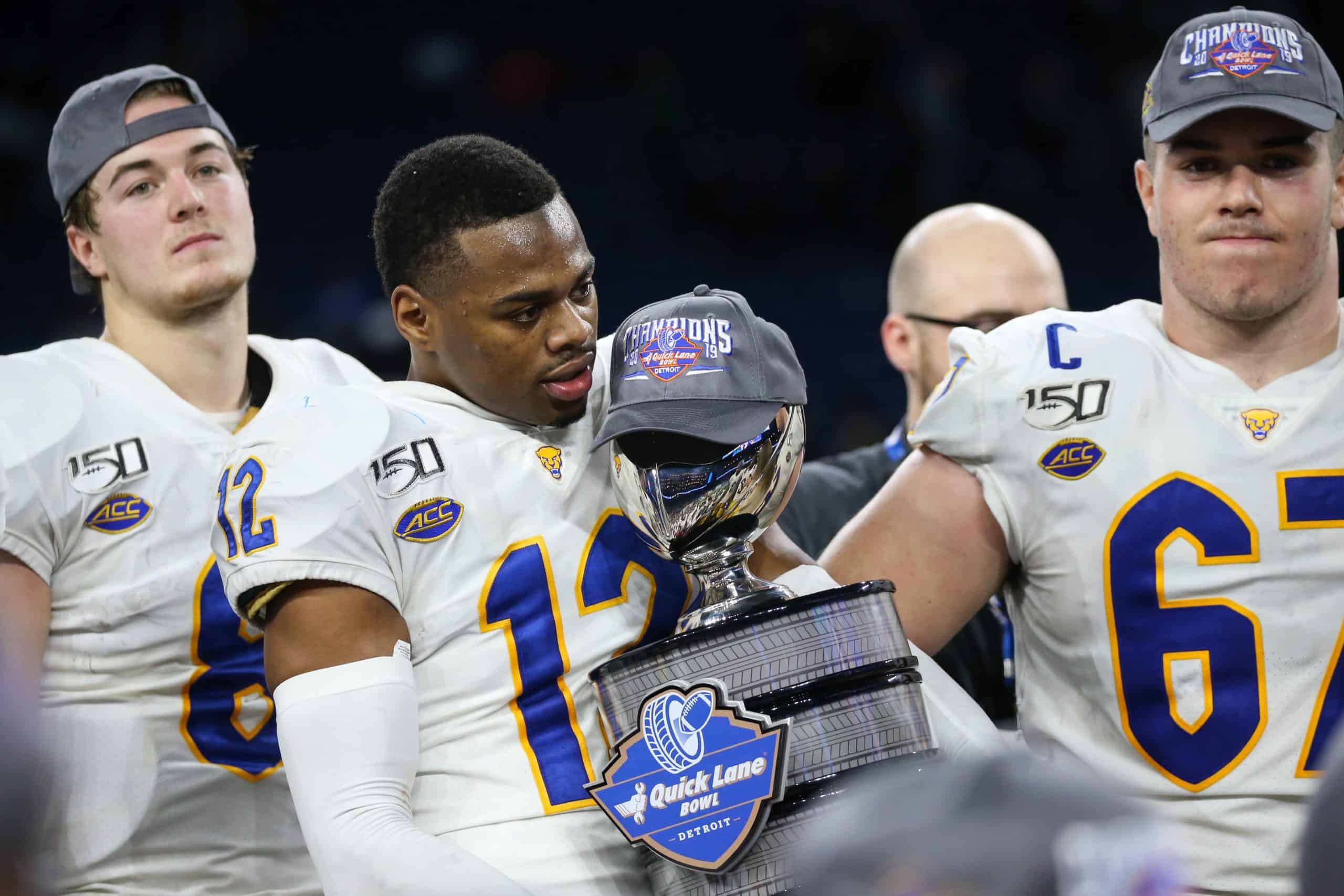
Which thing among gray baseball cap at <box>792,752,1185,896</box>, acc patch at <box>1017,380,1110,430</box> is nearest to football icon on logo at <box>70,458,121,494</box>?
acc patch at <box>1017,380,1110,430</box>

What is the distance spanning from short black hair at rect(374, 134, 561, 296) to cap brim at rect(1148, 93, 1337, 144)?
2.84 ft

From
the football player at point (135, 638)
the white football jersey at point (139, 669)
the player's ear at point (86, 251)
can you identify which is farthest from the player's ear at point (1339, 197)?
the player's ear at point (86, 251)

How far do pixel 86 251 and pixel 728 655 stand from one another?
1.52 m

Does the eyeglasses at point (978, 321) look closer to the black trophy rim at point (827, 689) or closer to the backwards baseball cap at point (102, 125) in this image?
the backwards baseball cap at point (102, 125)

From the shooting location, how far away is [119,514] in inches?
88.3

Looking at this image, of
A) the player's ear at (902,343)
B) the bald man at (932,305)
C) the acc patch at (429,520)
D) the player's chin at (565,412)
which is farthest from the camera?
the player's ear at (902,343)

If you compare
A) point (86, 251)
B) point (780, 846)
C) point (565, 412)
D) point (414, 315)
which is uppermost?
point (86, 251)

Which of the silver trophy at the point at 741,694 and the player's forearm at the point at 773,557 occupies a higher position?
the player's forearm at the point at 773,557

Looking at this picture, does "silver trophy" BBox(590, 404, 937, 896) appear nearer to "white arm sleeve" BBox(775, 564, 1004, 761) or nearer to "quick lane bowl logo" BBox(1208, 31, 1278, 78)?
"white arm sleeve" BBox(775, 564, 1004, 761)

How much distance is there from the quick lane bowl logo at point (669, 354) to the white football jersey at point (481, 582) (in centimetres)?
23

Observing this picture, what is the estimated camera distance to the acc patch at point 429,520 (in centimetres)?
180

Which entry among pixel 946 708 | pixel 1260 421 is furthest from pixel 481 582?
pixel 1260 421

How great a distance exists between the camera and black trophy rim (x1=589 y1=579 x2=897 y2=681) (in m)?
1.62

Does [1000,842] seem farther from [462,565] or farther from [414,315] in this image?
[414,315]
